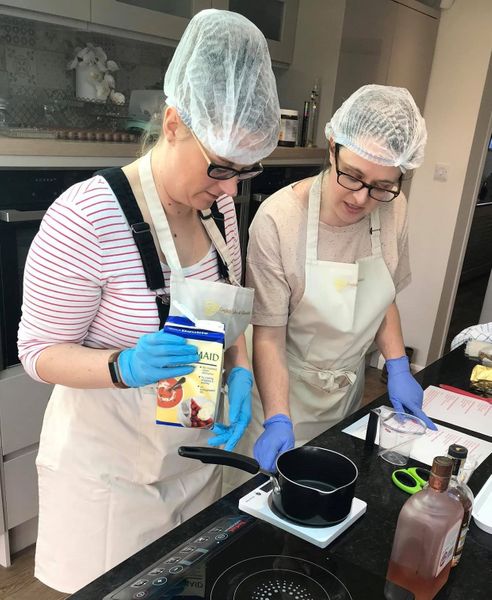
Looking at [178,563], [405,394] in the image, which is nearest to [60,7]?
[405,394]

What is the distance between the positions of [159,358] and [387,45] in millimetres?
2355

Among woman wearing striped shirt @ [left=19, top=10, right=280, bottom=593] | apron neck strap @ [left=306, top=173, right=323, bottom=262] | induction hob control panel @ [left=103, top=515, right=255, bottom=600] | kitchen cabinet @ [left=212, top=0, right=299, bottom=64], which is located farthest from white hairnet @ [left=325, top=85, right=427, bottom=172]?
kitchen cabinet @ [left=212, top=0, right=299, bottom=64]

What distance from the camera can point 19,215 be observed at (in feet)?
4.76

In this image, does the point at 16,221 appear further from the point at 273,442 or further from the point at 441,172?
the point at 441,172

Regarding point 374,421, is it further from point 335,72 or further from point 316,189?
point 335,72

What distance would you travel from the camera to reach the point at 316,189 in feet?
4.09

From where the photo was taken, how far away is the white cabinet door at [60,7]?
4.79ft

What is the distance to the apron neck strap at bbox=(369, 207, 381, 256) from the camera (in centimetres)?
129

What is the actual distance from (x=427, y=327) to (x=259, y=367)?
89.4 inches

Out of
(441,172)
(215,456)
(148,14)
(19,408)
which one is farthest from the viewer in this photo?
(441,172)

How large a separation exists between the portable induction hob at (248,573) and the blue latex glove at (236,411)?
0.73ft

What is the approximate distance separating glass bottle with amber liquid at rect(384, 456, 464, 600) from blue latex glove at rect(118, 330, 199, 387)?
0.37 metres

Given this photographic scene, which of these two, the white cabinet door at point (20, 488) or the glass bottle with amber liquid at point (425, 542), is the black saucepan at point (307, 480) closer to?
the glass bottle with amber liquid at point (425, 542)

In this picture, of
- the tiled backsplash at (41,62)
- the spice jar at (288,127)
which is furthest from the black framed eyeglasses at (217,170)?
the spice jar at (288,127)
